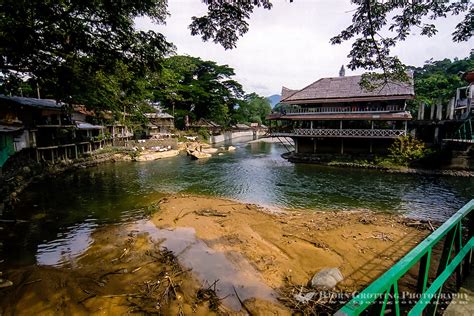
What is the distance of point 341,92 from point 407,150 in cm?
966

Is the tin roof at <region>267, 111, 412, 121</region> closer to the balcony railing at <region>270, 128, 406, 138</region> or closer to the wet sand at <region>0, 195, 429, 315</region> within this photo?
the balcony railing at <region>270, 128, 406, 138</region>

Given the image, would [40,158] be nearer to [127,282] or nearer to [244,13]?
[127,282]

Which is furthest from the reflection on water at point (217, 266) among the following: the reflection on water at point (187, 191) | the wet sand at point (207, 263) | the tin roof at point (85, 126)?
the tin roof at point (85, 126)

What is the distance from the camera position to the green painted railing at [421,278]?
6.99 feet

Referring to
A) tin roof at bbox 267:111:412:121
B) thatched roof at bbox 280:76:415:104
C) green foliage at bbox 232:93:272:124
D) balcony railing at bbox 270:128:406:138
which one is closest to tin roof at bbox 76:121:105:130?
tin roof at bbox 267:111:412:121

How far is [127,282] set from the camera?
6.82 meters

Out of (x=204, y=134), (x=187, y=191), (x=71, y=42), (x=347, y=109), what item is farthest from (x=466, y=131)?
(x=204, y=134)

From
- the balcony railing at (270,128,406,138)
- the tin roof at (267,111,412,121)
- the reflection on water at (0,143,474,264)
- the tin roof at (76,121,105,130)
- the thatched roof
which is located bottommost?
the reflection on water at (0,143,474,264)

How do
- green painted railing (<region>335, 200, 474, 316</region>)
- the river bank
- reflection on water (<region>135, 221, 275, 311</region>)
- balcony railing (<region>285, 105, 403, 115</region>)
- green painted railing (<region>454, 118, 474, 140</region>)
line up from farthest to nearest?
1. balcony railing (<region>285, 105, 403, 115</region>)
2. green painted railing (<region>454, 118, 474, 140</region>)
3. the river bank
4. reflection on water (<region>135, 221, 275, 311</region>)
5. green painted railing (<region>335, 200, 474, 316</region>)

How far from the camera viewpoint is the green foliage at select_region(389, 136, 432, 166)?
23094mm

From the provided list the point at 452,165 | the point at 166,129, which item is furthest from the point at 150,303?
Answer: the point at 166,129

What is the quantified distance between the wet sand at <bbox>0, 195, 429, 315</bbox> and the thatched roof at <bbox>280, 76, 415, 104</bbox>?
18.3 metres

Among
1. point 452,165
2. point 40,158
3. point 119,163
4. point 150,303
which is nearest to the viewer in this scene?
point 150,303

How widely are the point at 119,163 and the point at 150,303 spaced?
26.4 metres
